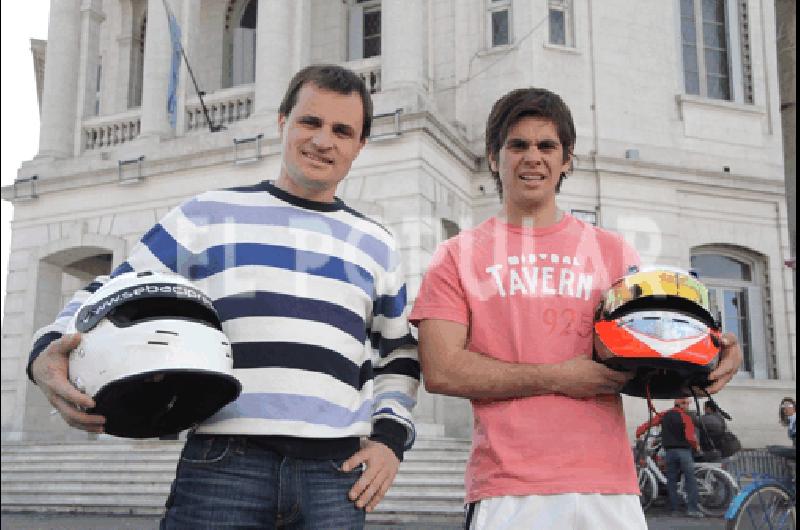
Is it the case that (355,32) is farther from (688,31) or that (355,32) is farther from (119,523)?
(119,523)

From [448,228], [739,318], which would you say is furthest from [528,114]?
[739,318]

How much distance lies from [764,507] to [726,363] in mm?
4940

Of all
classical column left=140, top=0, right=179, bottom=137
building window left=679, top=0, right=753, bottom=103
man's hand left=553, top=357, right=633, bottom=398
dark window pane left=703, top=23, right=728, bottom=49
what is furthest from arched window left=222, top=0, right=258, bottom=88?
man's hand left=553, top=357, right=633, bottom=398

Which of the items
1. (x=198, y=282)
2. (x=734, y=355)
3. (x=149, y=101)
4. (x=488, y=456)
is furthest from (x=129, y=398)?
(x=149, y=101)

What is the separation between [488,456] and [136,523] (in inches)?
374

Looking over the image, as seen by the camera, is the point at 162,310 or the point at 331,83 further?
the point at 331,83

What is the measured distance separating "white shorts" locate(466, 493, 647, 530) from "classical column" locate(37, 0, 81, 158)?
60.0 feet

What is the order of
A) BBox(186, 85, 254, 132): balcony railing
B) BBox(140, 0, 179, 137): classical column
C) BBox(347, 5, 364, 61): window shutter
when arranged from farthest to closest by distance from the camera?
BBox(347, 5, 364, 61): window shutter
BBox(140, 0, 179, 137): classical column
BBox(186, 85, 254, 132): balcony railing

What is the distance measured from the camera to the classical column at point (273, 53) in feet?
56.1

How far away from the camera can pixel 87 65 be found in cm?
1927

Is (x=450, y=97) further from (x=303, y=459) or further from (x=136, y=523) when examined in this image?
(x=303, y=459)

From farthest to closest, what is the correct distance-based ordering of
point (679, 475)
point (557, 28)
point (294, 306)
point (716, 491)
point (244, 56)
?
point (244, 56)
point (557, 28)
point (679, 475)
point (716, 491)
point (294, 306)

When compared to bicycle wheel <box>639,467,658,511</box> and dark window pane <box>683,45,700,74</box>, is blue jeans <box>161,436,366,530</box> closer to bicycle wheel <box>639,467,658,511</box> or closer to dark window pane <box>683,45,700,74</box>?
bicycle wheel <box>639,467,658,511</box>

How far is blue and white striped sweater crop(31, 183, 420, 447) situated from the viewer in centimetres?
247
